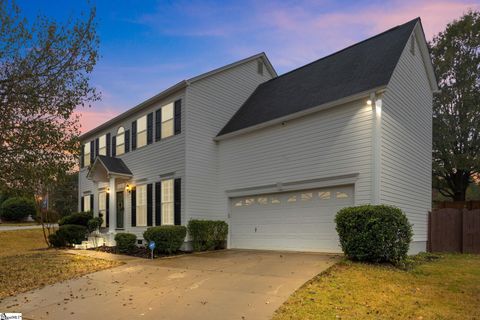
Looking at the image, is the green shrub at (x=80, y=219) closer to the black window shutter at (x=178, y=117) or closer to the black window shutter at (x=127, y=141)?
the black window shutter at (x=127, y=141)

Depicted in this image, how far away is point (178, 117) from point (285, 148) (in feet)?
15.7

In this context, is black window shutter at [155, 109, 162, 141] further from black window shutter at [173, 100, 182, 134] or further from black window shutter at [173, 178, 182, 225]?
black window shutter at [173, 178, 182, 225]

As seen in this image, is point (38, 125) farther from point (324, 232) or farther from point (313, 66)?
point (313, 66)

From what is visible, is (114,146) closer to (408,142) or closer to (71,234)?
(71,234)

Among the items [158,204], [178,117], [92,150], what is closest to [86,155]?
[92,150]

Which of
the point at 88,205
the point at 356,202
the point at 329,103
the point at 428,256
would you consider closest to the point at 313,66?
the point at 329,103

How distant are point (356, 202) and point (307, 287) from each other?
14.8 feet

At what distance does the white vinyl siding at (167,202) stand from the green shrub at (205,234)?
4.16 feet

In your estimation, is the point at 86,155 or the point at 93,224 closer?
the point at 93,224

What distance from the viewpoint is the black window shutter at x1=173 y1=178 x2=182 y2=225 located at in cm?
1534

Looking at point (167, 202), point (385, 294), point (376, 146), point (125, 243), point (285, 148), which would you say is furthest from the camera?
point (167, 202)

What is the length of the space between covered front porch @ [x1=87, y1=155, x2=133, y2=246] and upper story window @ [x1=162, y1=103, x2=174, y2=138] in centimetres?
330

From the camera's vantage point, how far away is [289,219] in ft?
44.7

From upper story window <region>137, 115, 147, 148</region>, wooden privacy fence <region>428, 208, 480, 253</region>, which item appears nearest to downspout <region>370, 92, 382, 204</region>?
wooden privacy fence <region>428, 208, 480, 253</region>
